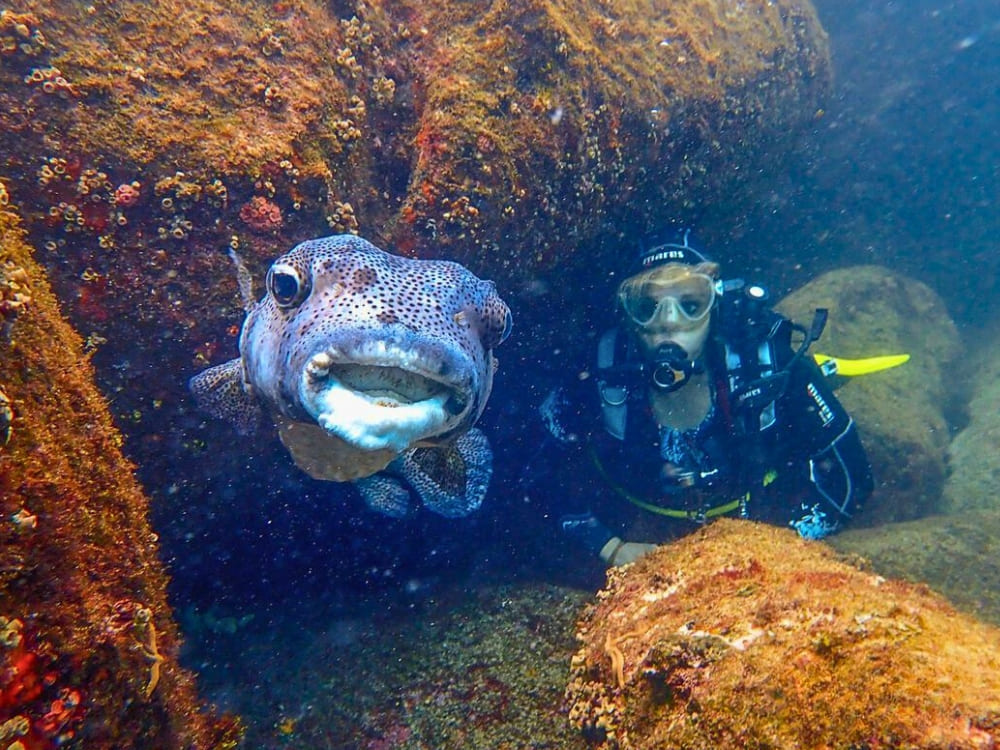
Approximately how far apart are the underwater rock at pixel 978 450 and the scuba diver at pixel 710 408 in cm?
329

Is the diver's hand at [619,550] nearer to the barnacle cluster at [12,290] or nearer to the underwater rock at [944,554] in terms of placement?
the underwater rock at [944,554]

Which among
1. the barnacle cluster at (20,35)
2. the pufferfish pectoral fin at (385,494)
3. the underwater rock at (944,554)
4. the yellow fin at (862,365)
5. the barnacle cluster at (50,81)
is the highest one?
the barnacle cluster at (20,35)

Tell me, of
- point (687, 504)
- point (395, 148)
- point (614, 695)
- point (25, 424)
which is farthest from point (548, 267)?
point (25, 424)

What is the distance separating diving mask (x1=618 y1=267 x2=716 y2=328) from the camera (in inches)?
238

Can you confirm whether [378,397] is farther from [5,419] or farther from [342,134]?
[342,134]

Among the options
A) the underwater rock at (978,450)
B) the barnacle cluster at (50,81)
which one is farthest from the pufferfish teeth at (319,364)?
the underwater rock at (978,450)

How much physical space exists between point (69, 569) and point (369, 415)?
123 cm

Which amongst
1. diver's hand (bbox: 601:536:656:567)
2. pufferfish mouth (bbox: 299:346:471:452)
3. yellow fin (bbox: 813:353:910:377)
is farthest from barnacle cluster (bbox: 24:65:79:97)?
yellow fin (bbox: 813:353:910:377)

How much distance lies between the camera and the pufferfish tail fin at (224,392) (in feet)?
12.8

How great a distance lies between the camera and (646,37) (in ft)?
19.1

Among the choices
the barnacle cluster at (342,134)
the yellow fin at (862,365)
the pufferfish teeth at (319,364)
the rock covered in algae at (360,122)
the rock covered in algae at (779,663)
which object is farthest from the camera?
the yellow fin at (862,365)

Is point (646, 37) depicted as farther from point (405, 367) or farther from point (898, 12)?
point (898, 12)

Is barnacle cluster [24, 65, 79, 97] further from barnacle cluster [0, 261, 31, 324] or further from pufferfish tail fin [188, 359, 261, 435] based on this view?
pufferfish tail fin [188, 359, 261, 435]

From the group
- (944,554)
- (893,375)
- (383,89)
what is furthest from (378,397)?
(893,375)
